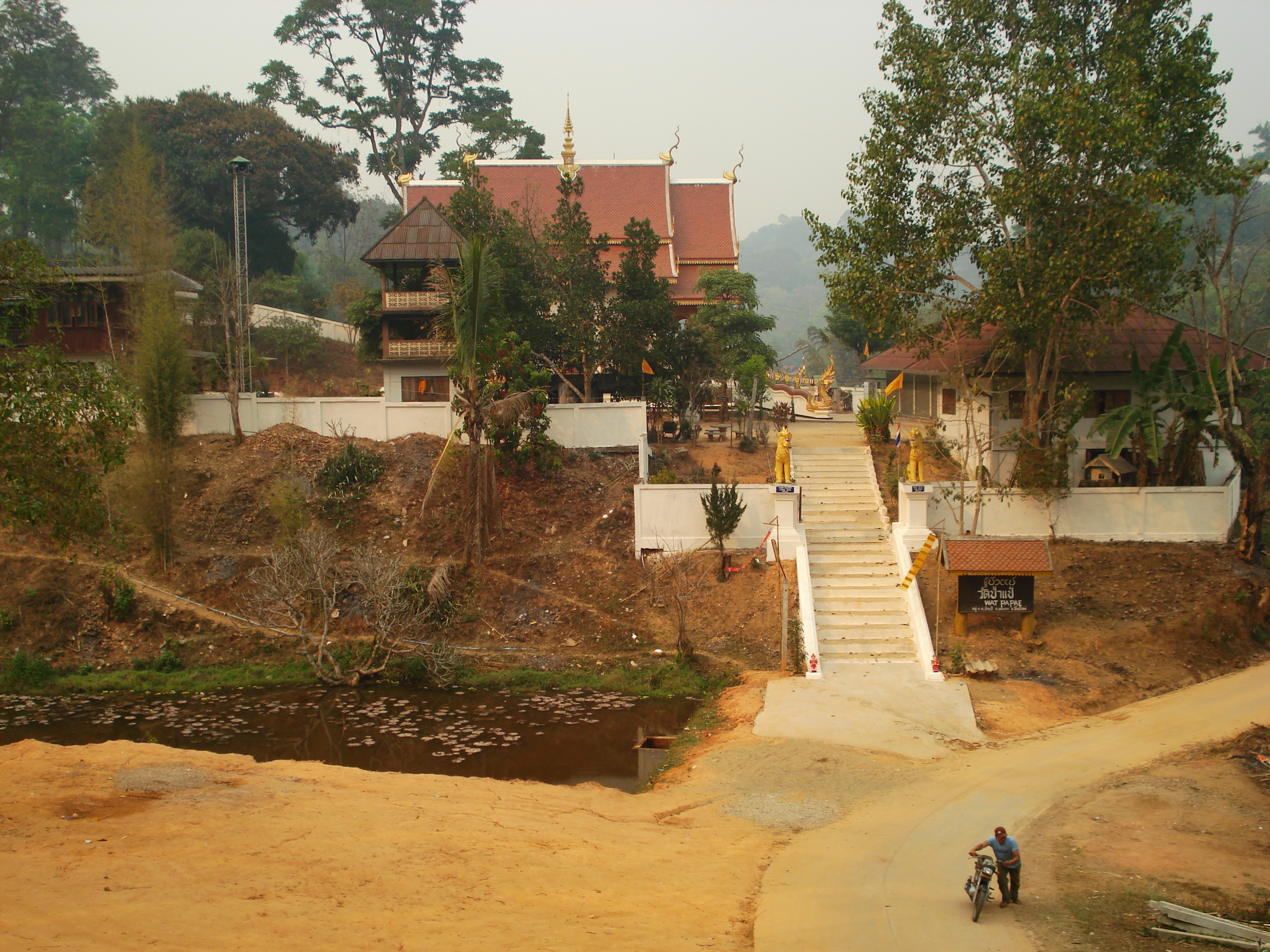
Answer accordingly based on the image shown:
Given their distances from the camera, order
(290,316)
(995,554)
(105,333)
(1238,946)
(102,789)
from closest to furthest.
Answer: (1238,946) → (102,789) → (995,554) → (105,333) → (290,316)

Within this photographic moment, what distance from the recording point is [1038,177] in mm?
16578

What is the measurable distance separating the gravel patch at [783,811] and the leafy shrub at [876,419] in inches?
487

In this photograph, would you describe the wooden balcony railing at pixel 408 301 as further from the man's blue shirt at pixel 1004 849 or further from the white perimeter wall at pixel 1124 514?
the man's blue shirt at pixel 1004 849

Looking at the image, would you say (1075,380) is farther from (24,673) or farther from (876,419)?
(24,673)

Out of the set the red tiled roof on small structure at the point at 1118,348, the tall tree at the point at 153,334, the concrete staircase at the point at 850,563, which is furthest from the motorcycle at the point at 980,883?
the red tiled roof on small structure at the point at 1118,348

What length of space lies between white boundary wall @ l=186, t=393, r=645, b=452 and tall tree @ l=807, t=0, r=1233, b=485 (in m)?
5.64

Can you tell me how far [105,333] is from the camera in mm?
24609

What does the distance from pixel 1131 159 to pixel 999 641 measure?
28.1ft

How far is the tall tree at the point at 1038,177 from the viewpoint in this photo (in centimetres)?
1606

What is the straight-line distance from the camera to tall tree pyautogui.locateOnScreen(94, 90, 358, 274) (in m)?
35.8

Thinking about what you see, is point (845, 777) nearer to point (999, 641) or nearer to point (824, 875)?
point (824, 875)

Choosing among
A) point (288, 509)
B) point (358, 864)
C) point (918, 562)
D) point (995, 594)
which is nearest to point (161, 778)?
point (358, 864)

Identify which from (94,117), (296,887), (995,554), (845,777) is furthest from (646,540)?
(94,117)

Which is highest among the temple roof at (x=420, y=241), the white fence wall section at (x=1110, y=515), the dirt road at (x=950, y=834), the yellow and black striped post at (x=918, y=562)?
the temple roof at (x=420, y=241)
